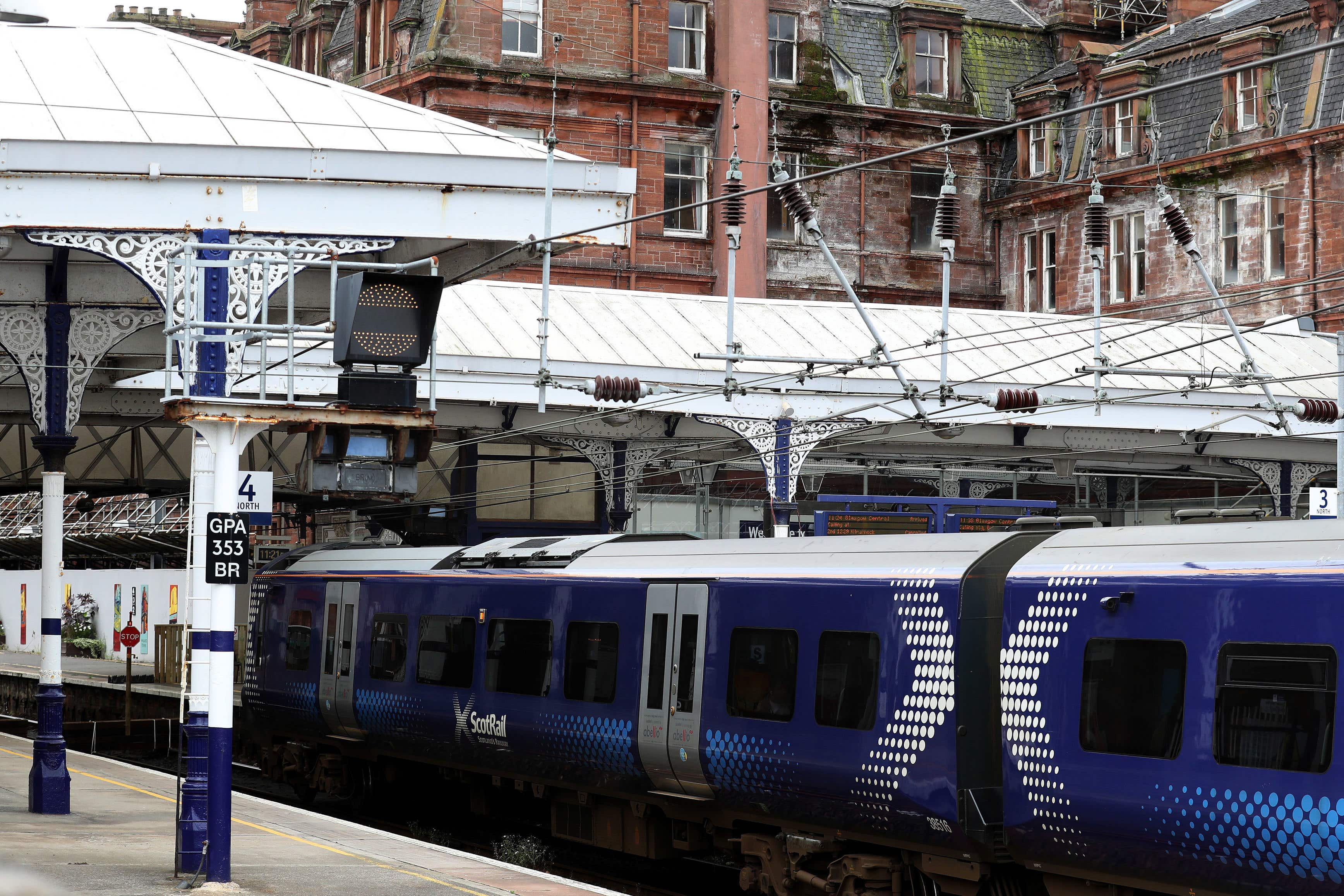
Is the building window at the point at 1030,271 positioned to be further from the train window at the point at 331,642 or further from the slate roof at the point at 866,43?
the train window at the point at 331,642

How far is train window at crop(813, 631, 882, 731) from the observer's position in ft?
42.5

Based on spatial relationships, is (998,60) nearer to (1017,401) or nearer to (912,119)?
(912,119)

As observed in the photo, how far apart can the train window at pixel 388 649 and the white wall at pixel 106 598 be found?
1992cm

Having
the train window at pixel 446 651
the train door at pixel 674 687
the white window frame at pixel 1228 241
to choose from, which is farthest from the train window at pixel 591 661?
the white window frame at pixel 1228 241

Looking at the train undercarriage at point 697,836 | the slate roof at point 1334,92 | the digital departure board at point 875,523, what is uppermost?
the slate roof at point 1334,92

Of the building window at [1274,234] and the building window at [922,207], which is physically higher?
the building window at [922,207]

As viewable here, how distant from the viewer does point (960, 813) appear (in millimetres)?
11945

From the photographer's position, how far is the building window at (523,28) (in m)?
40.9

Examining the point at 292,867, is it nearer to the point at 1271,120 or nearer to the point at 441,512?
the point at 441,512

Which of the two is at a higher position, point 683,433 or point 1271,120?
point 1271,120

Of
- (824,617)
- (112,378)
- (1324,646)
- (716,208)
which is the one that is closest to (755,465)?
(716,208)

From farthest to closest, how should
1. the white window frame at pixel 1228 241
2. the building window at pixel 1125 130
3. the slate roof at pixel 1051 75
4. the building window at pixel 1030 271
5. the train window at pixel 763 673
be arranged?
the building window at pixel 1030 271 → the slate roof at pixel 1051 75 → the building window at pixel 1125 130 → the white window frame at pixel 1228 241 → the train window at pixel 763 673

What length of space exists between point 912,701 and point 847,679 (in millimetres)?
747

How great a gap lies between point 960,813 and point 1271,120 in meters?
31.6
